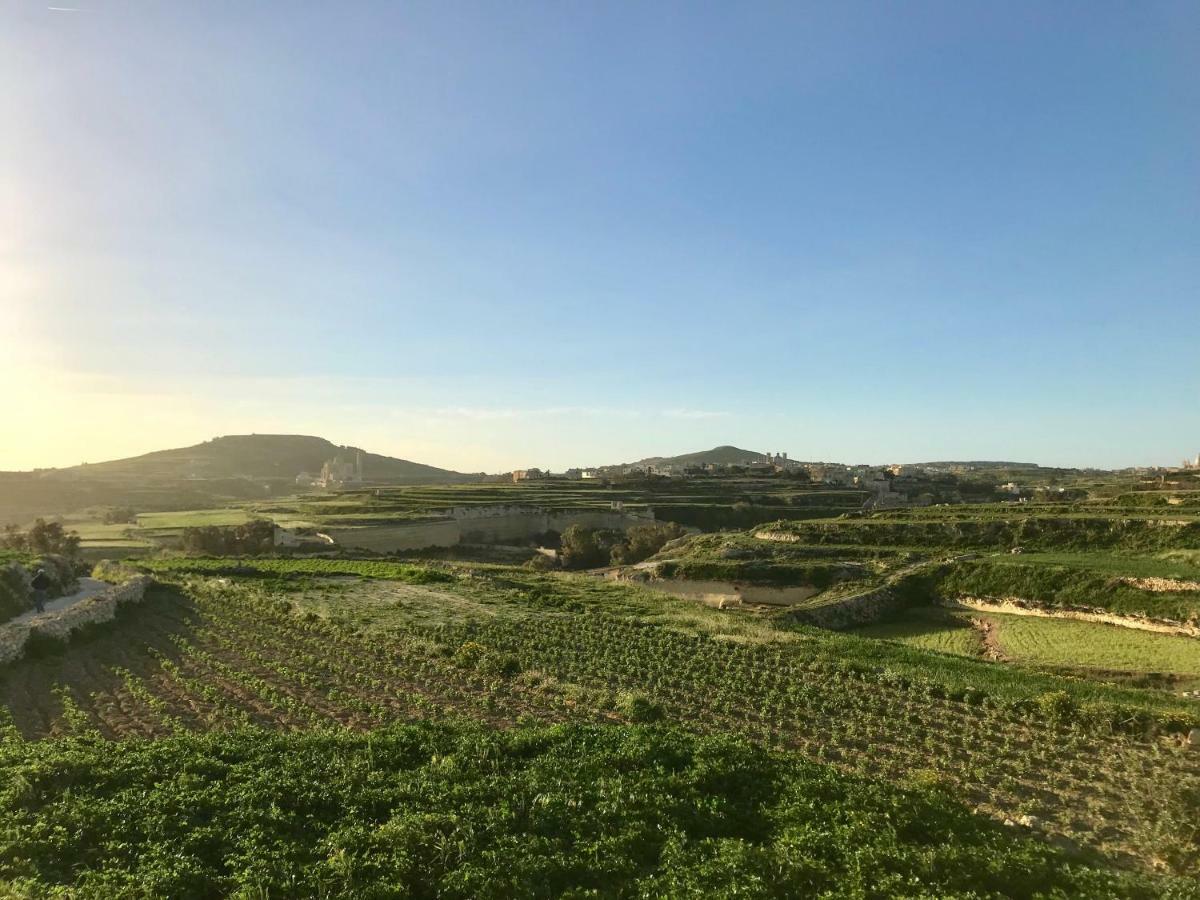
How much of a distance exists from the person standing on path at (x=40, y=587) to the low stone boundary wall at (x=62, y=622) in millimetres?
2384

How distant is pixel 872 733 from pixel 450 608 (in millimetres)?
23839

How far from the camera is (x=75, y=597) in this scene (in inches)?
1465

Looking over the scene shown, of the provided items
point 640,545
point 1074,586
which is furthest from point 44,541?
point 1074,586

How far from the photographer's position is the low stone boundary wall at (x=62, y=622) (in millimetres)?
22172

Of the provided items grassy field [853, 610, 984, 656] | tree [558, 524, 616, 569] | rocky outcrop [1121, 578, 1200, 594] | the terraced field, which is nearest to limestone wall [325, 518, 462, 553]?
tree [558, 524, 616, 569]

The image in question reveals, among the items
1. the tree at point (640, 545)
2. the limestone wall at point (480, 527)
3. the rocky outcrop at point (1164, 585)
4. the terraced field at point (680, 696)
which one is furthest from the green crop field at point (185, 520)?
the rocky outcrop at point (1164, 585)

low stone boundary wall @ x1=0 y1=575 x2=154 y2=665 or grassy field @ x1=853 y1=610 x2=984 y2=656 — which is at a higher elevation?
low stone boundary wall @ x1=0 y1=575 x2=154 y2=665

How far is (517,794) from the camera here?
10930 mm

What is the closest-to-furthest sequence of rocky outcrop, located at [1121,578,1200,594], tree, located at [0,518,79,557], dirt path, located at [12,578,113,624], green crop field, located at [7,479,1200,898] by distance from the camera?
green crop field, located at [7,479,1200,898]
dirt path, located at [12,578,113,624]
rocky outcrop, located at [1121,578,1200,594]
tree, located at [0,518,79,557]

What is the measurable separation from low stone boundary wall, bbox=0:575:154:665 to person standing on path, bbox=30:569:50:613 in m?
2.38

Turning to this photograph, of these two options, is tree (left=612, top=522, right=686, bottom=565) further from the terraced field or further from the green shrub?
the green shrub

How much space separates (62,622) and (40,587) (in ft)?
35.5

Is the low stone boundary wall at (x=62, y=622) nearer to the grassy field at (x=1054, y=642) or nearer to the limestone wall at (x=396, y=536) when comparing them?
the grassy field at (x=1054, y=642)

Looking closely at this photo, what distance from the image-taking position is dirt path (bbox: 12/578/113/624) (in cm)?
3069
